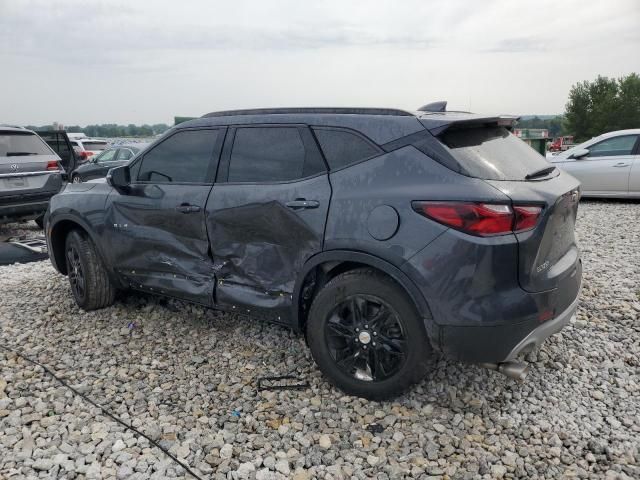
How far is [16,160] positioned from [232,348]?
569cm

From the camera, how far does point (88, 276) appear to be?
4430mm

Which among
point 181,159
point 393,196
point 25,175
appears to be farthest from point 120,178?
point 25,175

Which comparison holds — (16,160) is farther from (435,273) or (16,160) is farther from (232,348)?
(435,273)

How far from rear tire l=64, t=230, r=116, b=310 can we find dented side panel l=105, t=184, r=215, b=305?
0.93 feet

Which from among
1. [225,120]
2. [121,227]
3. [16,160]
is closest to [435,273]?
[225,120]

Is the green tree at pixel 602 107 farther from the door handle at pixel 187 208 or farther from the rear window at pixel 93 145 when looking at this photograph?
the door handle at pixel 187 208

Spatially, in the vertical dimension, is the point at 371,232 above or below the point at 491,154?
below

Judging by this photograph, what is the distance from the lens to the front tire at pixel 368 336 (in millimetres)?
2826

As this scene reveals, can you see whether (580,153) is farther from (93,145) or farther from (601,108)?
(601,108)

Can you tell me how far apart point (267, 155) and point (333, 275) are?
903mm

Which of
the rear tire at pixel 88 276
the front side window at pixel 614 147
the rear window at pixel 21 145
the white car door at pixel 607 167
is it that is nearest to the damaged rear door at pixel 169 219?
the rear tire at pixel 88 276

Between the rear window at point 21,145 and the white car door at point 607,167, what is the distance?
9642 mm

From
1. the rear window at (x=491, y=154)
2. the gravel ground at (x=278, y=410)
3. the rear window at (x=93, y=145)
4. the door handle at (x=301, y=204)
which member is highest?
the rear window at (x=93, y=145)

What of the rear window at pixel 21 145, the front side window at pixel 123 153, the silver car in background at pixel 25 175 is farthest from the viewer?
the front side window at pixel 123 153
